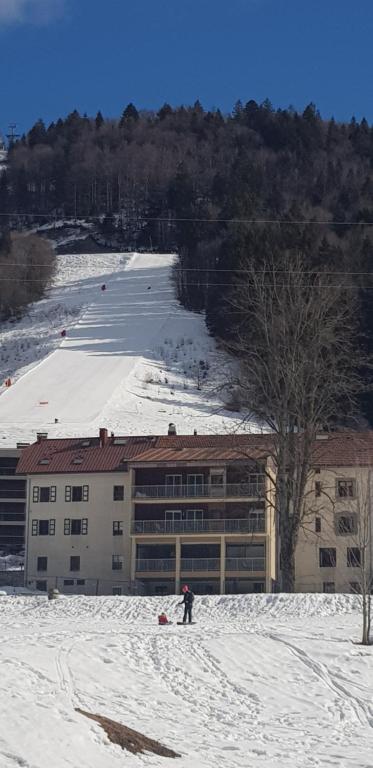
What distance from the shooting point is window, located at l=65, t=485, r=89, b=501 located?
53750 millimetres

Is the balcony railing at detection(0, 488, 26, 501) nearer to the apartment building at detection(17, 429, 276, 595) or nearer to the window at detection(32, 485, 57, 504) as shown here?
the apartment building at detection(17, 429, 276, 595)

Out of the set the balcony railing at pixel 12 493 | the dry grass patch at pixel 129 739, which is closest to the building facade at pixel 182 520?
the balcony railing at pixel 12 493

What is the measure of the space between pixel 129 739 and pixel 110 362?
75872 millimetres

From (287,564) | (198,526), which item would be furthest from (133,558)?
(287,564)

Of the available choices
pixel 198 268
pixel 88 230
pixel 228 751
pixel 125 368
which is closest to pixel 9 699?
pixel 228 751

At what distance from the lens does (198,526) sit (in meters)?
50.3

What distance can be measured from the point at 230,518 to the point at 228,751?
30837 mm

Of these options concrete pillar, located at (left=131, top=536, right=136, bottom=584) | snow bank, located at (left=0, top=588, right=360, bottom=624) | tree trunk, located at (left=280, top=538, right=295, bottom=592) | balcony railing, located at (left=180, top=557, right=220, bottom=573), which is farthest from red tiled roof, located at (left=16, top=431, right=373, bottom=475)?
snow bank, located at (left=0, top=588, right=360, bottom=624)

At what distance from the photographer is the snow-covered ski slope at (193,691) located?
18984mm

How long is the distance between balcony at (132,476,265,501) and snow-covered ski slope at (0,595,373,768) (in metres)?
16.0

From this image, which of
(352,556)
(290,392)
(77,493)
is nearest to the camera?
(290,392)

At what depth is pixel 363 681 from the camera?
26.7m

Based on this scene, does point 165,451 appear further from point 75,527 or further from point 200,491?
point 75,527

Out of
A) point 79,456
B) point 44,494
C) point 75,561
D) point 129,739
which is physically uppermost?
point 79,456
